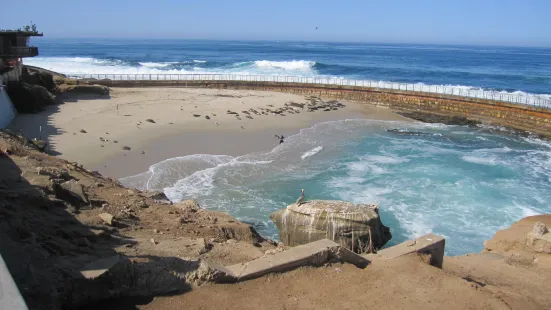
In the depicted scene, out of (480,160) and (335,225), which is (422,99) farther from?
(335,225)

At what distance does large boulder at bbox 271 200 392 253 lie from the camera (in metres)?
9.77

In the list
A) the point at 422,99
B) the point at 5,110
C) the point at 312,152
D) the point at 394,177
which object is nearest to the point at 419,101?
the point at 422,99

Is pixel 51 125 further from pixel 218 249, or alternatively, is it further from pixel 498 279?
pixel 498 279

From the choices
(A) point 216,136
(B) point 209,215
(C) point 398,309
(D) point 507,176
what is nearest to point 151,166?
(A) point 216,136

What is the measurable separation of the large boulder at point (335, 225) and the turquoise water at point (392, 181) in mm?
2422

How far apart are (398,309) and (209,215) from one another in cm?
587

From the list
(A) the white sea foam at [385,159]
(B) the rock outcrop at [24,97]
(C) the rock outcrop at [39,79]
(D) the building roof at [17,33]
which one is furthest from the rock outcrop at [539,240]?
(C) the rock outcrop at [39,79]

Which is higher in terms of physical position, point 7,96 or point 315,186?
point 7,96

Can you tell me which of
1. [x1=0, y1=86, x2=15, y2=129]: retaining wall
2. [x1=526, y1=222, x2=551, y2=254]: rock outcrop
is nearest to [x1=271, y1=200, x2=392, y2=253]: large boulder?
[x1=526, y1=222, x2=551, y2=254]: rock outcrop

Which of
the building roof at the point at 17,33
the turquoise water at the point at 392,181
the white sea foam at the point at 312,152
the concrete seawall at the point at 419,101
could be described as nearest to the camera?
the turquoise water at the point at 392,181

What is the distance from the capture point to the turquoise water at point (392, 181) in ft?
47.3

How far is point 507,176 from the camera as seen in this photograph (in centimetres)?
1953

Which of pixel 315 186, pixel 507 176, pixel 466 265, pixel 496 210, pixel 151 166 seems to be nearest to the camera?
pixel 466 265

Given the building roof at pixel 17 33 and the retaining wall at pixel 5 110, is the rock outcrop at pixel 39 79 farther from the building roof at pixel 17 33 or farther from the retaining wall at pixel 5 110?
the retaining wall at pixel 5 110
